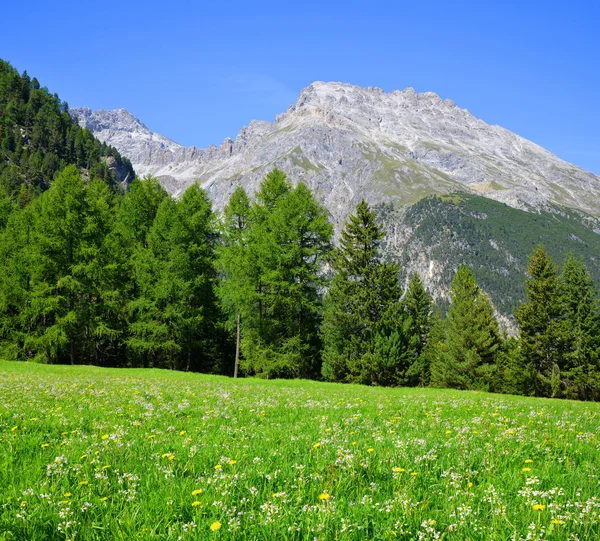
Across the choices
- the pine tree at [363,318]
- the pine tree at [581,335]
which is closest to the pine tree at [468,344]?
the pine tree at [581,335]

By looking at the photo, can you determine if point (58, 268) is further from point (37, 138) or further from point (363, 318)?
point (37, 138)

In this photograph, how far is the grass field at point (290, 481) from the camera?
3.31 meters

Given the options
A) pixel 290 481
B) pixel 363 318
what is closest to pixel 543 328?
pixel 363 318

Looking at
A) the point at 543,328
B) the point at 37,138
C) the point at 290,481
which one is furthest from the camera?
the point at 37,138

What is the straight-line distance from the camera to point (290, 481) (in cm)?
452

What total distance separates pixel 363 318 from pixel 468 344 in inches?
657

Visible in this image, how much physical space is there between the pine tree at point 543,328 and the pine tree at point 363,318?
15213 millimetres

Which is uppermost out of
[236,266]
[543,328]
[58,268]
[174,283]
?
[236,266]

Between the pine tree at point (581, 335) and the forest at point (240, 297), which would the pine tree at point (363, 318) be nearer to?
the forest at point (240, 297)

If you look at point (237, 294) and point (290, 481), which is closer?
point (290, 481)

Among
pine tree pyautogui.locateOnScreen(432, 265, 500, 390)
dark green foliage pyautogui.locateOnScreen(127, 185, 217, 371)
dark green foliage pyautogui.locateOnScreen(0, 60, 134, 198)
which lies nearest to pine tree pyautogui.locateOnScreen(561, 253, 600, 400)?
pine tree pyautogui.locateOnScreen(432, 265, 500, 390)

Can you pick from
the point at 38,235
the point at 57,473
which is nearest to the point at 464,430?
the point at 57,473

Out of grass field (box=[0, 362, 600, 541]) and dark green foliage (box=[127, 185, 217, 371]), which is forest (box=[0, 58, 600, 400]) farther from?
grass field (box=[0, 362, 600, 541])

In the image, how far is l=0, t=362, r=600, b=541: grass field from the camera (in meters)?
3.31
